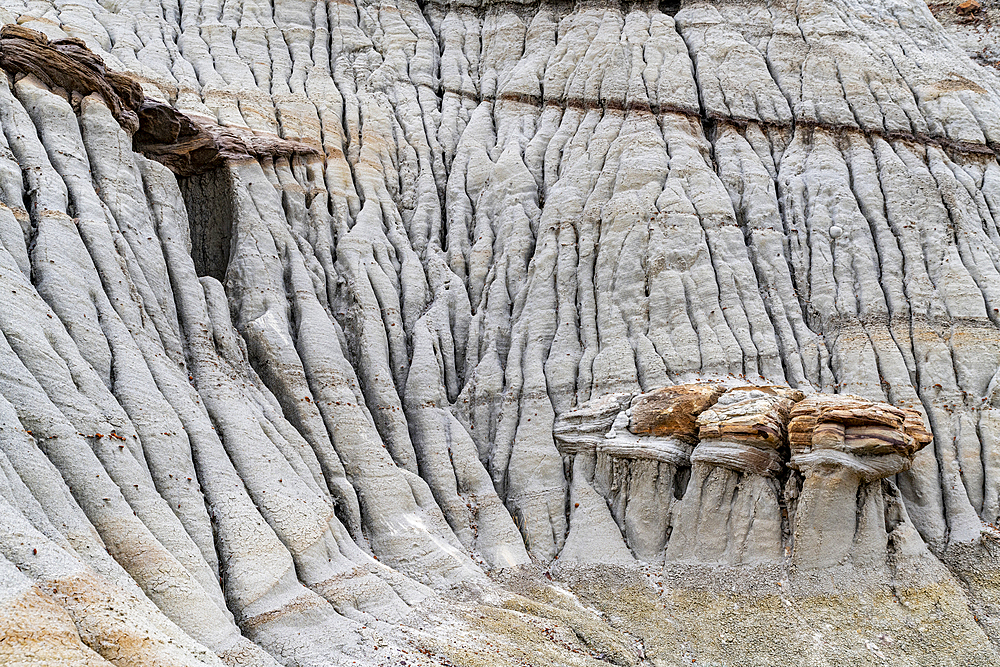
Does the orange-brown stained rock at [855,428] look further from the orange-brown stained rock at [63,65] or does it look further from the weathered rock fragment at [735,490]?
the orange-brown stained rock at [63,65]

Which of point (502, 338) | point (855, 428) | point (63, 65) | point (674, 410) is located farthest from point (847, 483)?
point (63, 65)

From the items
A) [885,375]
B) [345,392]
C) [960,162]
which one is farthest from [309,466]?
[960,162]

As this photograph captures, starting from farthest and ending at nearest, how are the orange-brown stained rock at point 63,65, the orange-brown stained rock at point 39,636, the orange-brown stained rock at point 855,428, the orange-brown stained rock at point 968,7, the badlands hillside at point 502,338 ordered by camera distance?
the orange-brown stained rock at point 968,7 → the orange-brown stained rock at point 63,65 → the orange-brown stained rock at point 855,428 → the badlands hillside at point 502,338 → the orange-brown stained rock at point 39,636

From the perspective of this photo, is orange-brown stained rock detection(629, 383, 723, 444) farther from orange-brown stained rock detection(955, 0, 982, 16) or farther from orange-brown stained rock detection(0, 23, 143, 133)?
orange-brown stained rock detection(955, 0, 982, 16)

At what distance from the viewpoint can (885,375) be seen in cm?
2000

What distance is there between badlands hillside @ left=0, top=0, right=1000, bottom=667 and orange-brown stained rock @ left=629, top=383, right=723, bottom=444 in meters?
0.09

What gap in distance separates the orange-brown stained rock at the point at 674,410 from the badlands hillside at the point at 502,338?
91 mm

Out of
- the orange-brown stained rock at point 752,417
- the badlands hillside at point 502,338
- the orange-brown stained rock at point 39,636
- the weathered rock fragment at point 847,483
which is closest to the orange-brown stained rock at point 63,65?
the badlands hillside at point 502,338

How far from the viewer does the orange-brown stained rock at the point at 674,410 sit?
59.5 feet

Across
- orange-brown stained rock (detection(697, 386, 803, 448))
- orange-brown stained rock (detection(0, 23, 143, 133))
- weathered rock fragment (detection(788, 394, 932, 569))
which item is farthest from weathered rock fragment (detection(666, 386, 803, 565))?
orange-brown stained rock (detection(0, 23, 143, 133))

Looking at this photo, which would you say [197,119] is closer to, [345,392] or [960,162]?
[345,392]

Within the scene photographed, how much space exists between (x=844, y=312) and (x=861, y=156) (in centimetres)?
664

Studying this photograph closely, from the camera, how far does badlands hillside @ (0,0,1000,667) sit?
1273 cm

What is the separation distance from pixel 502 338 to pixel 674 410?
241 inches
